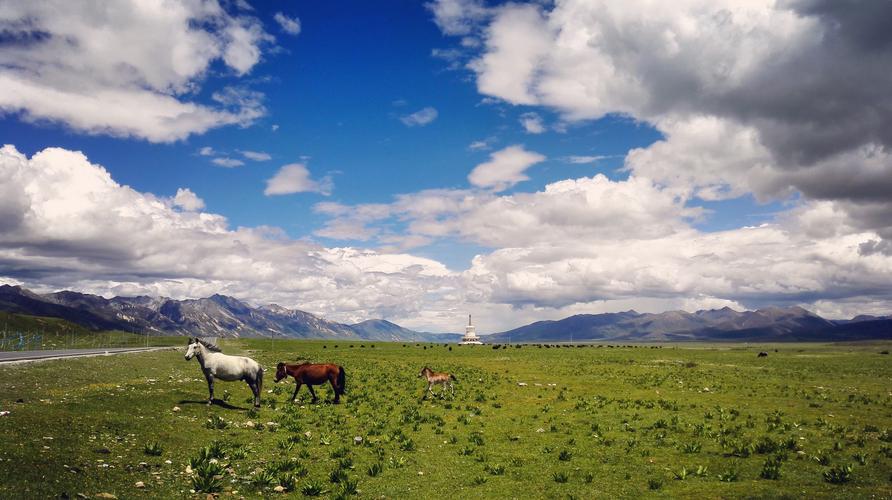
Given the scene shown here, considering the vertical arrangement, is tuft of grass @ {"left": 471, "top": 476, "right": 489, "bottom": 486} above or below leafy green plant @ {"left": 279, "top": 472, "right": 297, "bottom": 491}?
below

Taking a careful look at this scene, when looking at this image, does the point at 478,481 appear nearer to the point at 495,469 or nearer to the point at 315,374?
the point at 495,469

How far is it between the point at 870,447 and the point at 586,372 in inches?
1350

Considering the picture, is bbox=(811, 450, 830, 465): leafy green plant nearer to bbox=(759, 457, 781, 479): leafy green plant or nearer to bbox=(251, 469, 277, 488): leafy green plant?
bbox=(759, 457, 781, 479): leafy green plant

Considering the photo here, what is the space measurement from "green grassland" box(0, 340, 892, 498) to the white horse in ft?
4.84

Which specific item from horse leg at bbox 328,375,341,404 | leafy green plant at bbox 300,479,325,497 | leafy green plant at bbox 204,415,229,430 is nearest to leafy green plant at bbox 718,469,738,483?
leafy green plant at bbox 300,479,325,497

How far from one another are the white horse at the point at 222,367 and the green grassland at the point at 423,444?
1.47 meters

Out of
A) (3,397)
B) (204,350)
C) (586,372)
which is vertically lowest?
(586,372)

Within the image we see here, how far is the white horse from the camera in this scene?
2473 centimetres

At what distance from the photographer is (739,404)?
32469 millimetres

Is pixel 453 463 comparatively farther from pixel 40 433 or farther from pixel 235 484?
pixel 40 433

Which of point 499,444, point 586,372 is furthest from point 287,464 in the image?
point 586,372

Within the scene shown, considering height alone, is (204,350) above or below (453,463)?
above

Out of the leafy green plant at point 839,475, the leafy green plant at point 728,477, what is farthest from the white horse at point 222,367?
the leafy green plant at point 839,475

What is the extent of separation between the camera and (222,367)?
990 inches
